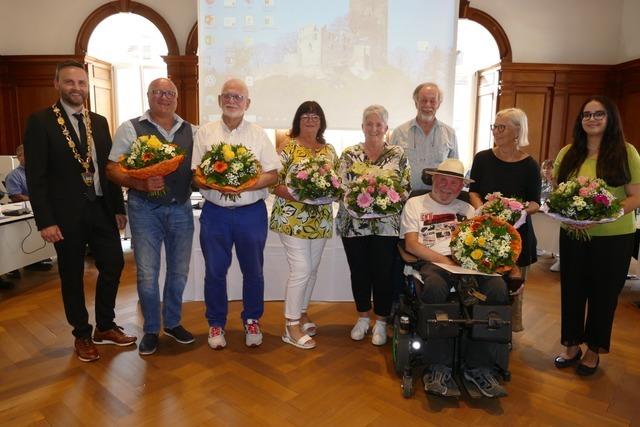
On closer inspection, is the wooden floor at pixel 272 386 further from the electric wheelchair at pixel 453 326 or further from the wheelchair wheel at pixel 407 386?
the electric wheelchair at pixel 453 326

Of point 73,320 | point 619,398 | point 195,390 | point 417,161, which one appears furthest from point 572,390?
point 73,320

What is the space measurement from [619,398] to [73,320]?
11.1 ft

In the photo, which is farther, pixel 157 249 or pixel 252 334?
pixel 252 334

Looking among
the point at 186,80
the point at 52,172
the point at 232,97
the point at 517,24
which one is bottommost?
the point at 52,172

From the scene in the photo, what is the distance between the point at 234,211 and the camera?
2973mm

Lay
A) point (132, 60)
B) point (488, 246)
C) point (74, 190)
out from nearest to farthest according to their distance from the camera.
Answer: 1. point (488, 246)
2. point (74, 190)
3. point (132, 60)

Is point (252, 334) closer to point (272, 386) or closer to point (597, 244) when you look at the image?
point (272, 386)

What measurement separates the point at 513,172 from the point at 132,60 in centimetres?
835

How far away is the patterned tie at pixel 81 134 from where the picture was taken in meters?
2.88

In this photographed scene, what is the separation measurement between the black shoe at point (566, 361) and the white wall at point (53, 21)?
7.38m

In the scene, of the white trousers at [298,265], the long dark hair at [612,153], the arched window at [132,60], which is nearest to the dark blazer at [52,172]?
the white trousers at [298,265]

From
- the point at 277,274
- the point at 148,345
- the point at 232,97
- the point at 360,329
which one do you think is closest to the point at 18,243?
the point at 148,345

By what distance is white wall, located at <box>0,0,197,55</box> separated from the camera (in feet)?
26.0

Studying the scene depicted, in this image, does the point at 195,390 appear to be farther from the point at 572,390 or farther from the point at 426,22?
the point at 426,22
